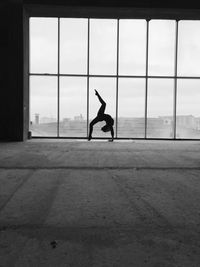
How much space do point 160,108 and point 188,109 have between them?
128 cm

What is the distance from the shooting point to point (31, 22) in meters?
13.4

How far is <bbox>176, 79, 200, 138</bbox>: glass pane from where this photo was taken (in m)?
13.8

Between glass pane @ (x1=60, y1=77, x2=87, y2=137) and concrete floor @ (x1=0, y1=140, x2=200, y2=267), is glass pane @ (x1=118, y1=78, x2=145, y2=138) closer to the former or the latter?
glass pane @ (x1=60, y1=77, x2=87, y2=137)

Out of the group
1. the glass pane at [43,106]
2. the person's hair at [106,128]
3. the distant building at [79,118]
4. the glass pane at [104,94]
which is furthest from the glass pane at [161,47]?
the glass pane at [43,106]

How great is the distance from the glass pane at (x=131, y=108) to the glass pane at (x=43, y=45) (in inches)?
117

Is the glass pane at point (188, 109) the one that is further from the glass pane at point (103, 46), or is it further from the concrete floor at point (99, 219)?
the concrete floor at point (99, 219)

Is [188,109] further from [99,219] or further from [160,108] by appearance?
[99,219]

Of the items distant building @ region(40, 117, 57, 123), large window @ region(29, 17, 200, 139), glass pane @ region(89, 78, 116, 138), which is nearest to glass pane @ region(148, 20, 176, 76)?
large window @ region(29, 17, 200, 139)

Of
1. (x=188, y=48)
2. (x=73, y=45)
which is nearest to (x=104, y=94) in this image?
(x=73, y=45)

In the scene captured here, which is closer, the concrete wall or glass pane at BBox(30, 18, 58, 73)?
the concrete wall

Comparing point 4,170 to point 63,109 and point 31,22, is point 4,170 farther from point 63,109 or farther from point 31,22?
point 31,22

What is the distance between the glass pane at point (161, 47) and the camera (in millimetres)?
13703

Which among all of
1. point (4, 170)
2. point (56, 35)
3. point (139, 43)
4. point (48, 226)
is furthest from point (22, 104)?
point (48, 226)

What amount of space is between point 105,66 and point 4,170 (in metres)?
9.70
